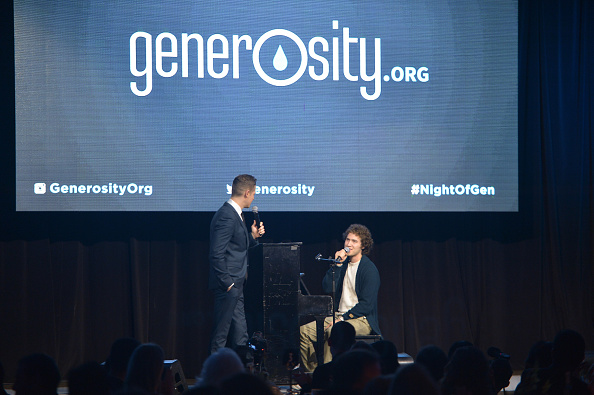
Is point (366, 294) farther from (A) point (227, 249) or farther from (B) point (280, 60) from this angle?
(B) point (280, 60)

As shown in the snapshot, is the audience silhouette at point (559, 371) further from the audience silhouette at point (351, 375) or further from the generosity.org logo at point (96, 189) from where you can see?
the generosity.org logo at point (96, 189)

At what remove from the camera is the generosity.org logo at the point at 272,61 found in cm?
543

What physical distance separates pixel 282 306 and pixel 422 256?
1.78 metres

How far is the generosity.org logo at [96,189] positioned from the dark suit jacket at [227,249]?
2.93ft

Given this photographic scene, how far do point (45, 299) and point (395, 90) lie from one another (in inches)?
148

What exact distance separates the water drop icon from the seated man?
1.60 meters

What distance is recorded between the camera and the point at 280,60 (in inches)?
219

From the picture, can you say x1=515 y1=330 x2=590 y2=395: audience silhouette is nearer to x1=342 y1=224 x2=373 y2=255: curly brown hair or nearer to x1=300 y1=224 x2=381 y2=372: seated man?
x1=300 y1=224 x2=381 y2=372: seated man

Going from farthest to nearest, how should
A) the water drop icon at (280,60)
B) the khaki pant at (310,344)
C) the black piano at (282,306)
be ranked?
1. the water drop icon at (280,60)
2. the khaki pant at (310,344)
3. the black piano at (282,306)

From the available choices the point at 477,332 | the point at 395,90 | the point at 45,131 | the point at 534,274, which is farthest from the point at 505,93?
the point at 45,131

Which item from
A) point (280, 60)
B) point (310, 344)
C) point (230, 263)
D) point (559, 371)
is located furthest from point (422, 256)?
point (559, 371)

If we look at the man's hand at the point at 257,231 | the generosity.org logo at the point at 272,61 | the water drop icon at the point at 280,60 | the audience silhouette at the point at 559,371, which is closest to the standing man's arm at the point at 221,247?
the man's hand at the point at 257,231

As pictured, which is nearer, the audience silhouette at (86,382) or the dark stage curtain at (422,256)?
the audience silhouette at (86,382)

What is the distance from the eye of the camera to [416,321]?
604cm
